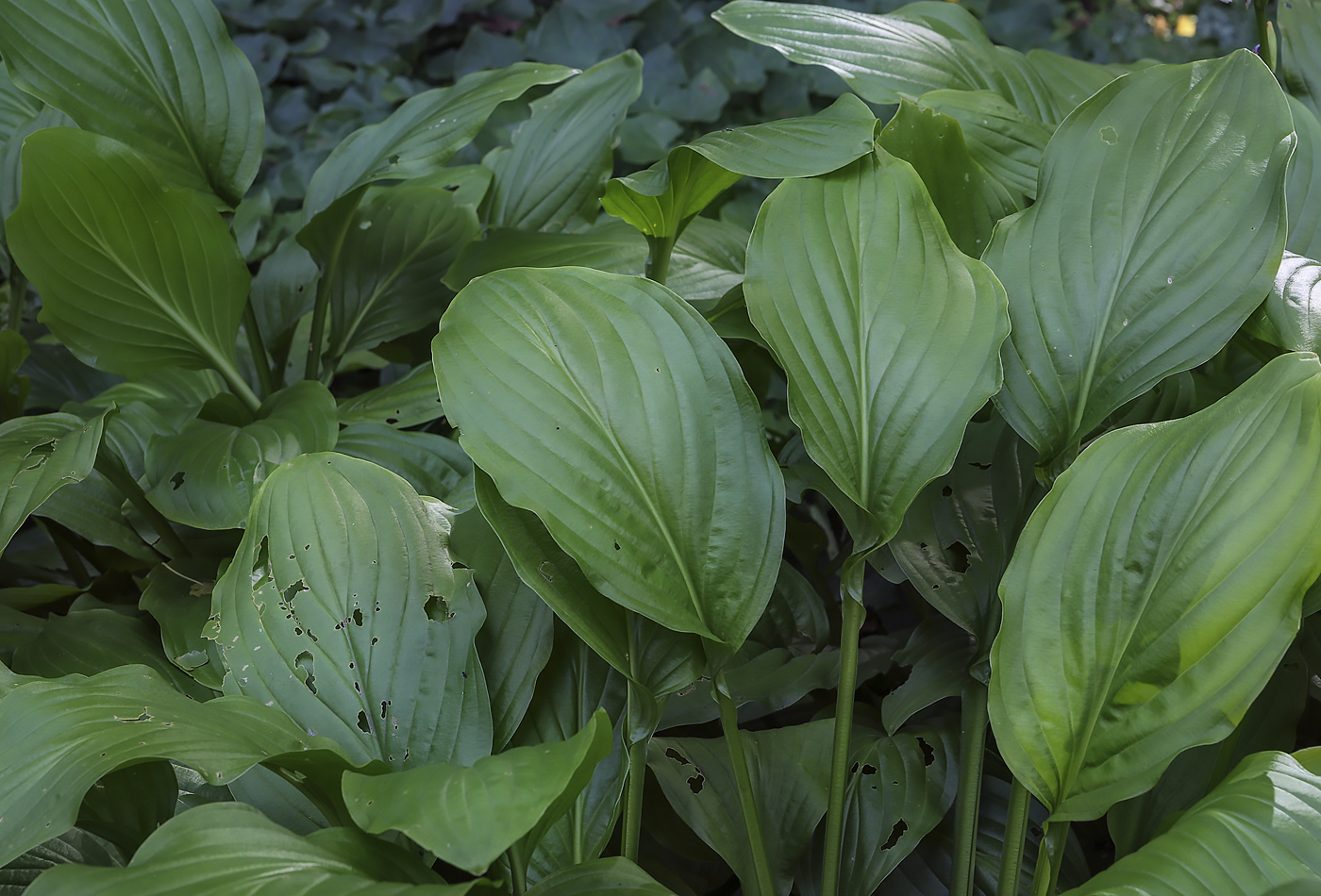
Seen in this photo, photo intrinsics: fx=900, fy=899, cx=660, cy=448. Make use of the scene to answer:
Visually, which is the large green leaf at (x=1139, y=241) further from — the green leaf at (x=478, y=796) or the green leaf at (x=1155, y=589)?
the green leaf at (x=478, y=796)

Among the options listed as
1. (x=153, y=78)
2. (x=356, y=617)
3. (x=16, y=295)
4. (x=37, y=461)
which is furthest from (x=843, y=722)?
(x=16, y=295)

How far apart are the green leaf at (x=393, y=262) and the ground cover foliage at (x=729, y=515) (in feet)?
0.39

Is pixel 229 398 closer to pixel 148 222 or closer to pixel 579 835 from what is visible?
pixel 148 222

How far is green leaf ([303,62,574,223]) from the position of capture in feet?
2.63

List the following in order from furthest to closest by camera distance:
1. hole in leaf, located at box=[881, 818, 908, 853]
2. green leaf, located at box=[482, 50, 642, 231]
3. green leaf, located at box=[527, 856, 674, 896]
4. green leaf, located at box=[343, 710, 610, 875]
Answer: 1. green leaf, located at box=[482, 50, 642, 231]
2. hole in leaf, located at box=[881, 818, 908, 853]
3. green leaf, located at box=[527, 856, 674, 896]
4. green leaf, located at box=[343, 710, 610, 875]

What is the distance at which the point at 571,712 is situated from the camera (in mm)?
581

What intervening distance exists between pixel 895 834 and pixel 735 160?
0.44 m

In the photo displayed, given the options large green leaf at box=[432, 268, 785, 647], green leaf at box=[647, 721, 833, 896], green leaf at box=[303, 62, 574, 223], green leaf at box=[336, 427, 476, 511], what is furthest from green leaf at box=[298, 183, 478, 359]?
green leaf at box=[647, 721, 833, 896]

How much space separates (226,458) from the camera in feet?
2.22

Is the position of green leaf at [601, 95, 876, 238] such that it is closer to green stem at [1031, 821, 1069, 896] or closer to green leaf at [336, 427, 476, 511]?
green leaf at [336, 427, 476, 511]

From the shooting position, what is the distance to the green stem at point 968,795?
1.85ft

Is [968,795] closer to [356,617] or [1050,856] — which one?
[1050,856]

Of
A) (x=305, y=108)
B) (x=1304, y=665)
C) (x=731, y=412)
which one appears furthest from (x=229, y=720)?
(x=305, y=108)

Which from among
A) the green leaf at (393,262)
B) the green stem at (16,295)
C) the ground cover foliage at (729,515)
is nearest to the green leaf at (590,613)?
the ground cover foliage at (729,515)
